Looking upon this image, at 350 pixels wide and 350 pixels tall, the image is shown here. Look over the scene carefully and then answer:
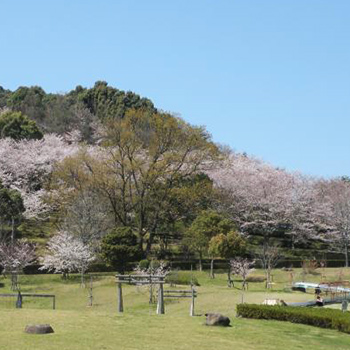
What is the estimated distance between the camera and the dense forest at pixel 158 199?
155 feet

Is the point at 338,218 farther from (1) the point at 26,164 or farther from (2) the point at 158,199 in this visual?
(1) the point at 26,164

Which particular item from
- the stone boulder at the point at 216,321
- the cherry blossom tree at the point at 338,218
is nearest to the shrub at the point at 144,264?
the stone boulder at the point at 216,321

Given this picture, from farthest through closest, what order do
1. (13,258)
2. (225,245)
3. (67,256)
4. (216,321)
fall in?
(67,256) < (225,245) < (13,258) < (216,321)

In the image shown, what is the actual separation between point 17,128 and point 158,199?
26.8 meters

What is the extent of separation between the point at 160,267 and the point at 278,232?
3004cm

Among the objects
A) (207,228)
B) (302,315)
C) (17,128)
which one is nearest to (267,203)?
(207,228)

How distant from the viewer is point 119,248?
138 ft

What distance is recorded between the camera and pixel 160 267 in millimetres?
38281

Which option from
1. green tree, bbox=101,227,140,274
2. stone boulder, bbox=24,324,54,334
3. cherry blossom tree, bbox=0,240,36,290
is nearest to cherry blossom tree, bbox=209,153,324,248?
green tree, bbox=101,227,140,274

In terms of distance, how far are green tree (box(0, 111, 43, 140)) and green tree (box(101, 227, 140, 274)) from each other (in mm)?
31782

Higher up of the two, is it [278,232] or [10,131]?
[10,131]

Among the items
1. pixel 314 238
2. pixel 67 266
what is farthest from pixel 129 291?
pixel 314 238

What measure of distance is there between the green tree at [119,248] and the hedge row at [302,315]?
1957 cm

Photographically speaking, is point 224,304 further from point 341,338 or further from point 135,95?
point 135,95
